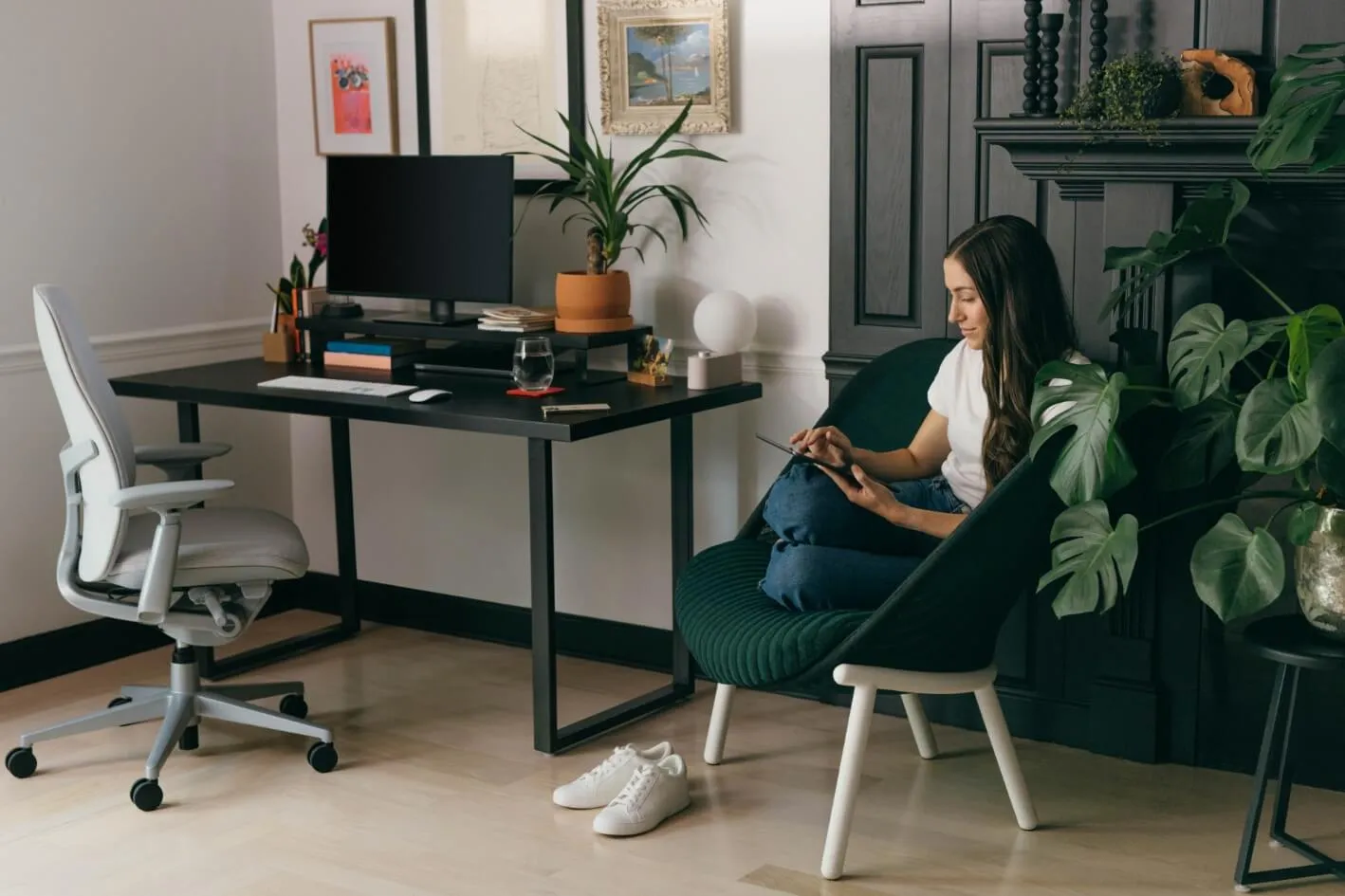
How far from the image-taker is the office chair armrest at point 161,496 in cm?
321

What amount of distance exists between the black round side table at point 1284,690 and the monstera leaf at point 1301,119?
2.64 feet

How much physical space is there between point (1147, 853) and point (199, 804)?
6.07 feet

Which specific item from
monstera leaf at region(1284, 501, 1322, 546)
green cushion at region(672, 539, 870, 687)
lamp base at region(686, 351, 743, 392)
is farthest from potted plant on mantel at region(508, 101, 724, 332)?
monstera leaf at region(1284, 501, 1322, 546)

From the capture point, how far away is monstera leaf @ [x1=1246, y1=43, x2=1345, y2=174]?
9.06ft

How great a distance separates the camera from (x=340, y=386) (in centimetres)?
380

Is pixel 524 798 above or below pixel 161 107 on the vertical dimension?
below

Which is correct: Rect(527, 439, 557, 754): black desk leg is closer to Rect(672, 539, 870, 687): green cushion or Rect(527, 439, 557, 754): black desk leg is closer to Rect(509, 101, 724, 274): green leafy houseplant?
Rect(672, 539, 870, 687): green cushion

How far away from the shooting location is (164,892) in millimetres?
2900

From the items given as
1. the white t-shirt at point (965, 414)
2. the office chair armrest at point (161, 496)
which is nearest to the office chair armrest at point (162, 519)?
the office chair armrest at point (161, 496)

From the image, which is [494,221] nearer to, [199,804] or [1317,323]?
[199,804]

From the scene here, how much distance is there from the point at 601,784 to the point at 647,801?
14 cm

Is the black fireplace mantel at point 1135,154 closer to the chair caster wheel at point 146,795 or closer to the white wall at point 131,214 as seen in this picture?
the chair caster wheel at point 146,795

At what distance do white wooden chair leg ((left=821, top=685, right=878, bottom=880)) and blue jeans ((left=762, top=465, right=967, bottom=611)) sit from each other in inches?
7.6

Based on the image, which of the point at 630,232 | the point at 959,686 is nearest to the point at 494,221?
the point at 630,232
